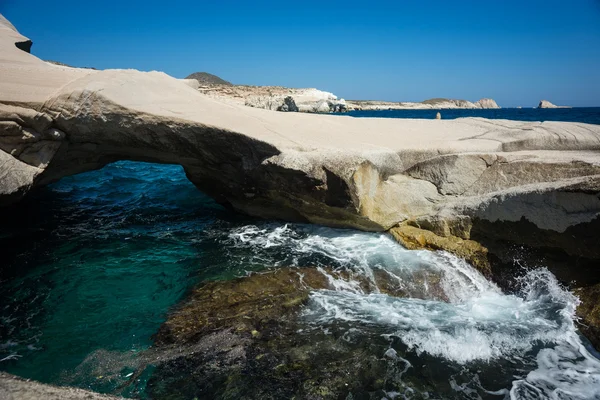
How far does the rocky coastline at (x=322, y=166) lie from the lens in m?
4.52

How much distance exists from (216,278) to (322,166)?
7.52ft

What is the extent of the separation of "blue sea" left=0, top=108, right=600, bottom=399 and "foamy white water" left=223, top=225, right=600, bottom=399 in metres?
0.02

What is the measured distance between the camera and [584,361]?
363 centimetres

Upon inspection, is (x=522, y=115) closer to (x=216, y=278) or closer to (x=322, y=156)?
(x=322, y=156)

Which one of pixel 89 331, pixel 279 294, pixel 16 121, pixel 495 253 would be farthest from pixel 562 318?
pixel 16 121

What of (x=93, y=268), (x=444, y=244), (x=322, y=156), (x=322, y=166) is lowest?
(x=93, y=268)

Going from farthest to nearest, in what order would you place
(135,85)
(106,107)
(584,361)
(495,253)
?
(135,85), (106,107), (495,253), (584,361)

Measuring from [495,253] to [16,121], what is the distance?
7.24 metres

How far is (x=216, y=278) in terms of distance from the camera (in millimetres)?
5223

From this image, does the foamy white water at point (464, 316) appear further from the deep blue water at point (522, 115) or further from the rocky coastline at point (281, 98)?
the deep blue water at point (522, 115)

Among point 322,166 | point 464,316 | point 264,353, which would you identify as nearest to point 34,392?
point 264,353

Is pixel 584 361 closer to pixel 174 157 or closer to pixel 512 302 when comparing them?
pixel 512 302

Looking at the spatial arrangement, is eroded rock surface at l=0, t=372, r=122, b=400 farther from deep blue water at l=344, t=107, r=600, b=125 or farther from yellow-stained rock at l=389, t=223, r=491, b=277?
deep blue water at l=344, t=107, r=600, b=125

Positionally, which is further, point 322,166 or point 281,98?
point 281,98
